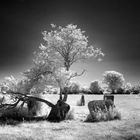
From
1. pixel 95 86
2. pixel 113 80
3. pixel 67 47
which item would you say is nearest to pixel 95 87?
pixel 95 86

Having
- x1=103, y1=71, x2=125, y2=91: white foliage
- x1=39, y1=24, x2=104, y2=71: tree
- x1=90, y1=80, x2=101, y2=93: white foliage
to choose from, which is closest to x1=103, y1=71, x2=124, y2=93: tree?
x1=103, y1=71, x2=125, y2=91: white foliage

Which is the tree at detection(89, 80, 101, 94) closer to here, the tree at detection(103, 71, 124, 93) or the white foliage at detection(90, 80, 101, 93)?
the white foliage at detection(90, 80, 101, 93)

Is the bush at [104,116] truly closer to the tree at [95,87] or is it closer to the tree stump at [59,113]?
the tree stump at [59,113]

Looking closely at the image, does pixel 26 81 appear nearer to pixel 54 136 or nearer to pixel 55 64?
pixel 55 64

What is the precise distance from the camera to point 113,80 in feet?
241

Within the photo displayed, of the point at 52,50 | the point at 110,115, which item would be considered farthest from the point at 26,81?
the point at 110,115

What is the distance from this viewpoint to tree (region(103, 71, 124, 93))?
7262 centimetres

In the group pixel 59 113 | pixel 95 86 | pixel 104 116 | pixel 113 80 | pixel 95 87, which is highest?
pixel 113 80

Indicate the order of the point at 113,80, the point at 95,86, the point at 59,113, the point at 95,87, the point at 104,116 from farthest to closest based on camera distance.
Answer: the point at 95,86
the point at 95,87
the point at 113,80
the point at 59,113
the point at 104,116

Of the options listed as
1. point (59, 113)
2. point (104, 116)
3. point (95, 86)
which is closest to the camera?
point (104, 116)

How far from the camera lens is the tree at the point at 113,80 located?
72625mm

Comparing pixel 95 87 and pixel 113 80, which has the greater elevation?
pixel 113 80

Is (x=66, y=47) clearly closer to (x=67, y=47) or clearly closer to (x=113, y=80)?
(x=67, y=47)

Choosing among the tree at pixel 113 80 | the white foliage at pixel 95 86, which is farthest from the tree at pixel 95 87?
the tree at pixel 113 80
